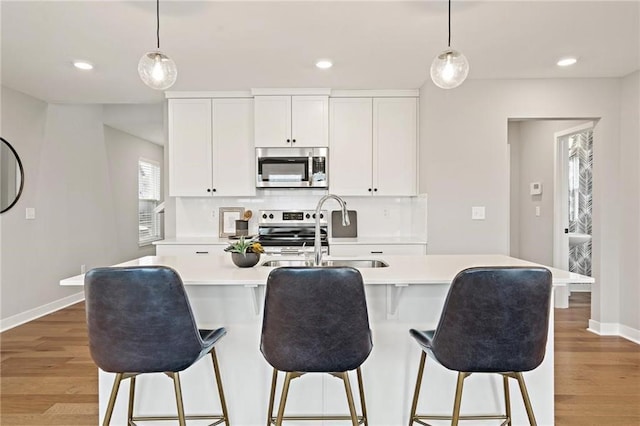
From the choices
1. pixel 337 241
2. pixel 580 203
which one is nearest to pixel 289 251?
pixel 337 241

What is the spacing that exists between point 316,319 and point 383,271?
558 mm

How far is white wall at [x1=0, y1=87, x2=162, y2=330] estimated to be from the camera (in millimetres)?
4066

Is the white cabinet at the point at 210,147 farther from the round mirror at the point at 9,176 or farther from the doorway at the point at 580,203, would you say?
the doorway at the point at 580,203

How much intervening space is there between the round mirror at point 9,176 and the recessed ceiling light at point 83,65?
1283 millimetres

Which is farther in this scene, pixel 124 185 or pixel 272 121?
pixel 124 185

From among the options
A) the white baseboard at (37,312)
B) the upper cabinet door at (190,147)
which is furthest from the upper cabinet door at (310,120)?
the white baseboard at (37,312)

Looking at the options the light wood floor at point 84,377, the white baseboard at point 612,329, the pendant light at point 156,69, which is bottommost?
the light wood floor at point 84,377

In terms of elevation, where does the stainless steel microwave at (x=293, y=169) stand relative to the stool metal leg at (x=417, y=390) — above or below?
above

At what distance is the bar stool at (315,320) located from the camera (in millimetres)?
1454

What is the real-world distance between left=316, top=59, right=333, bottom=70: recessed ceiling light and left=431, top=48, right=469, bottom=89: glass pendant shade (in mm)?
1394

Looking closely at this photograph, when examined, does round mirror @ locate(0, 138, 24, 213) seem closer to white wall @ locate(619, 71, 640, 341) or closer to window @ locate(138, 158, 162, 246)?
window @ locate(138, 158, 162, 246)

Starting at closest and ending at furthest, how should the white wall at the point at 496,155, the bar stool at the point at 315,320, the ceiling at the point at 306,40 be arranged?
the bar stool at the point at 315,320
the ceiling at the point at 306,40
the white wall at the point at 496,155

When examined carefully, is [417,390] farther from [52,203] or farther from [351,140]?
[52,203]

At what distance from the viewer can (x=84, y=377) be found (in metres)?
2.82
